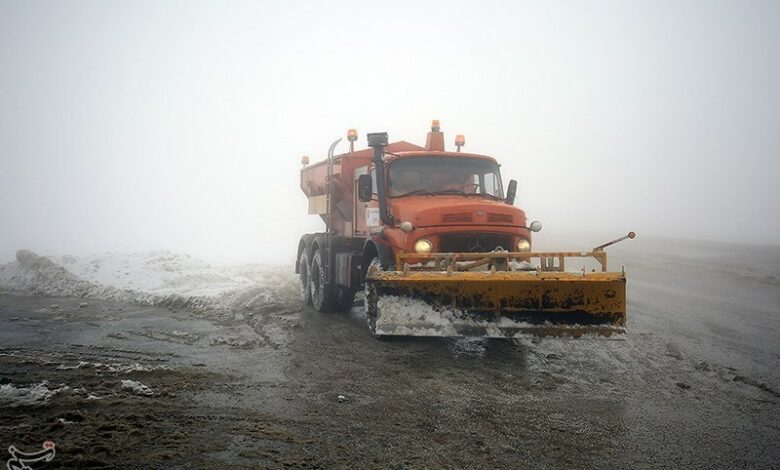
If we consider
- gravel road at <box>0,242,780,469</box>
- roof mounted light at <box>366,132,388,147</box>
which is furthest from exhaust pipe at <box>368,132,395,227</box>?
gravel road at <box>0,242,780,469</box>

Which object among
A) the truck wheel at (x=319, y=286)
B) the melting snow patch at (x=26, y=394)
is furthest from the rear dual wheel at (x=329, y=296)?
the melting snow patch at (x=26, y=394)

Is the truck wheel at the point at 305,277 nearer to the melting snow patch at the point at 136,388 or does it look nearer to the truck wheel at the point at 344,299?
the truck wheel at the point at 344,299

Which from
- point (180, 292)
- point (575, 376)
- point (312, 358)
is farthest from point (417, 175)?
point (180, 292)

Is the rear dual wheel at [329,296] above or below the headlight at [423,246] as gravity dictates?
below

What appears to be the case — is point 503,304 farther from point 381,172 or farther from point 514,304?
point 381,172

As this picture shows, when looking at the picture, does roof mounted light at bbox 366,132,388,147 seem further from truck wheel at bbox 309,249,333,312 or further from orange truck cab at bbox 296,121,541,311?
truck wheel at bbox 309,249,333,312

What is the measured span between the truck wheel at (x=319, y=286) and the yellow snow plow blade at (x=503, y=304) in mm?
3549

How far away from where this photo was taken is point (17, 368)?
16.8ft

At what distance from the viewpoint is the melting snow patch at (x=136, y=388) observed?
173 inches

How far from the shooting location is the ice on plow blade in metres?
5.58

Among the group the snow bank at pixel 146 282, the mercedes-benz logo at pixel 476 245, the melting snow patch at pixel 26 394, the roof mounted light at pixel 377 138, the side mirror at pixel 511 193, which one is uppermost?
the roof mounted light at pixel 377 138

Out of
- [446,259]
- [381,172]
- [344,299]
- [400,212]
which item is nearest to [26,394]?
[446,259]

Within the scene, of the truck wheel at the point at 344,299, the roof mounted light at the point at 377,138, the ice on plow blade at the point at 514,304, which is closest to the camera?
the ice on plow blade at the point at 514,304

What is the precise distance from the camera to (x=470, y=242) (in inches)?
260
